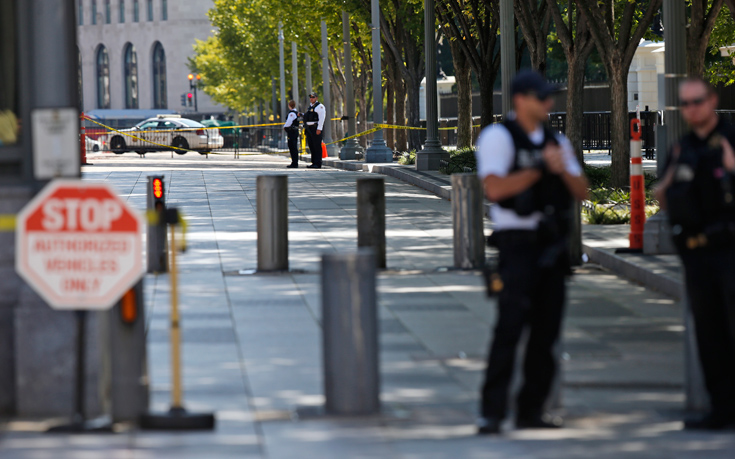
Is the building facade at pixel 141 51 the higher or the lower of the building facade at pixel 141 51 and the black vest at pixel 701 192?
the higher

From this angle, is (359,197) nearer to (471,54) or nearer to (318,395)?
(318,395)

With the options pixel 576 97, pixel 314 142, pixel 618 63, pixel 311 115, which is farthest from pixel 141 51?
pixel 618 63

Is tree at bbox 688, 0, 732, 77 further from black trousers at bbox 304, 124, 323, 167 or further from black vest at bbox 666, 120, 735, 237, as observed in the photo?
black vest at bbox 666, 120, 735, 237

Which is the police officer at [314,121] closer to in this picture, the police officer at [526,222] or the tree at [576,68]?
the tree at [576,68]

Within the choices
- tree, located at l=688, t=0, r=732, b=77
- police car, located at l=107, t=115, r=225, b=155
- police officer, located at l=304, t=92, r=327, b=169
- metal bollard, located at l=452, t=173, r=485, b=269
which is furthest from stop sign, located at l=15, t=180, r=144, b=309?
police car, located at l=107, t=115, r=225, b=155

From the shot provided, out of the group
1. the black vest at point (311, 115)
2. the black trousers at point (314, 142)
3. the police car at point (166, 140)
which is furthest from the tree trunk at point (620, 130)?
the police car at point (166, 140)

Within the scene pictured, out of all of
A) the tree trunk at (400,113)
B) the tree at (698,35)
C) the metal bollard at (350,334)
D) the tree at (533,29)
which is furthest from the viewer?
the tree trunk at (400,113)

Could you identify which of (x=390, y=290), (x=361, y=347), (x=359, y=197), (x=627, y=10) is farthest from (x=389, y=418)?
(x=627, y=10)

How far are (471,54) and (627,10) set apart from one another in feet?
32.5

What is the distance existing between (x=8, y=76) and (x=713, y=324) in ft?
14.1

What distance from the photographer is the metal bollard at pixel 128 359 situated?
626 cm

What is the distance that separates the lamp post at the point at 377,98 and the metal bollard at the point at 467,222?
19686mm

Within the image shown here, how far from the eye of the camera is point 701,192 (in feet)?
20.4

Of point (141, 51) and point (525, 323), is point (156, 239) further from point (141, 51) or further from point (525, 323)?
point (141, 51)
